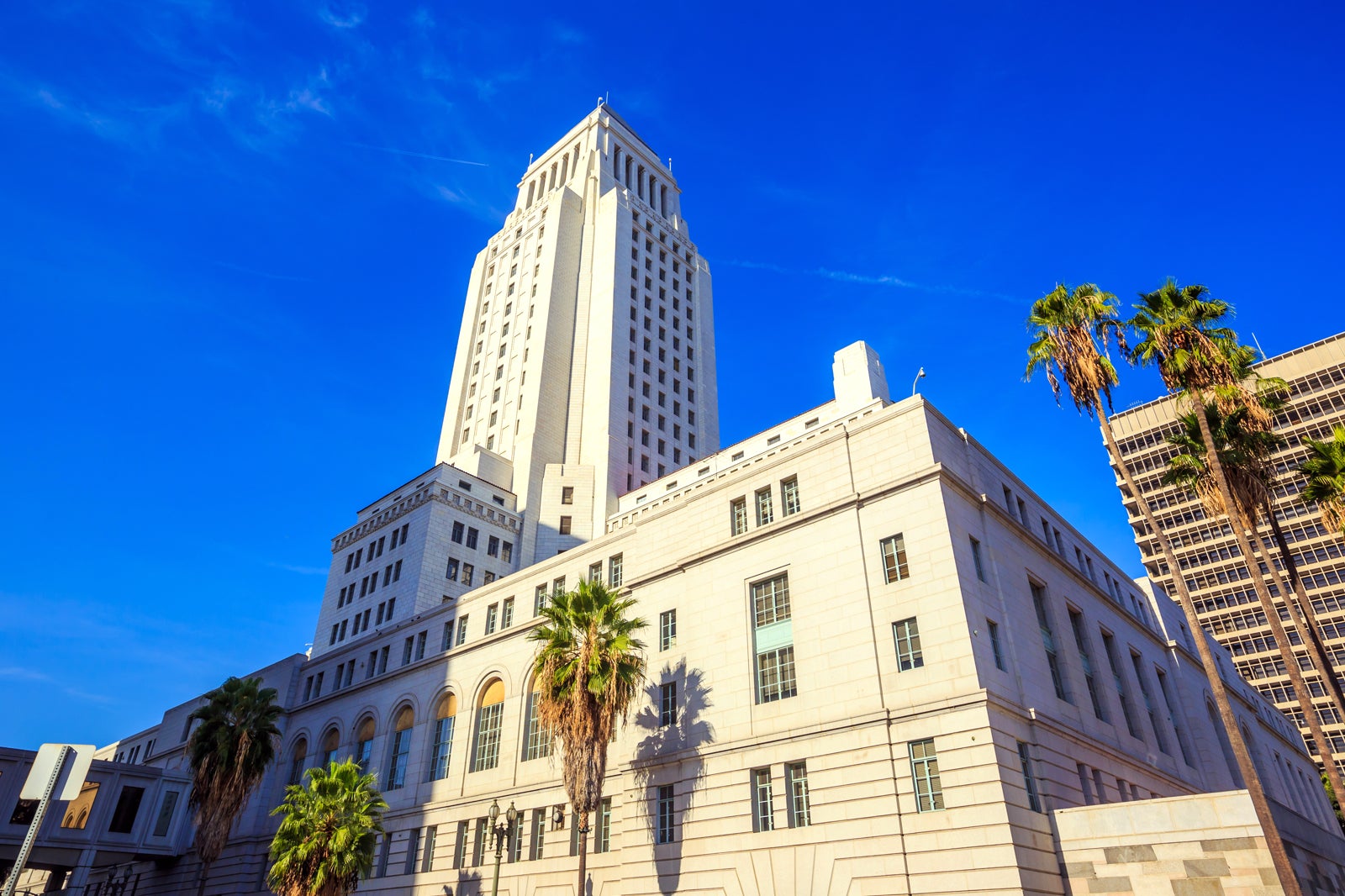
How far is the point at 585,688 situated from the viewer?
33062mm

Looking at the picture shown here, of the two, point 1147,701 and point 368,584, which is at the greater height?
point 368,584

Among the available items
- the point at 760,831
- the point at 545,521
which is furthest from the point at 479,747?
the point at 545,521

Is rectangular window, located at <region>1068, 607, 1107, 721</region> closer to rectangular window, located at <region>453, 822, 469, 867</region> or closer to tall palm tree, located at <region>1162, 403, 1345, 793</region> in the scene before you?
tall palm tree, located at <region>1162, 403, 1345, 793</region>

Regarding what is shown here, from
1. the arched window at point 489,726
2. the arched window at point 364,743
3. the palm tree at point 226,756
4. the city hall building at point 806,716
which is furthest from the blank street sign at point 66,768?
the arched window at point 364,743

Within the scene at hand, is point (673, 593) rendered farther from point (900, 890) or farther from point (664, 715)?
point (900, 890)

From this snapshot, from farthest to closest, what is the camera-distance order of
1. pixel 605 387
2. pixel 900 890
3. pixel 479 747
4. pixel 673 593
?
pixel 605 387, pixel 479 747, pixel 673 593, pixel 900 890

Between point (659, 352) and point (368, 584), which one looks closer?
point (368, 584)

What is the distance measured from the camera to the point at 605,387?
8706 centimetres

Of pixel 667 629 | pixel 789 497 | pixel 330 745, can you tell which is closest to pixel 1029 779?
pixel 789 497

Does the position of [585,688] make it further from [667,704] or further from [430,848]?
[430,848]

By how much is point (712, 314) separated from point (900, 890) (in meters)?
85.4

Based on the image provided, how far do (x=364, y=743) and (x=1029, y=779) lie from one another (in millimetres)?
40682

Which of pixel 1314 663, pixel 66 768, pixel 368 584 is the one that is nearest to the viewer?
pixel 66 768

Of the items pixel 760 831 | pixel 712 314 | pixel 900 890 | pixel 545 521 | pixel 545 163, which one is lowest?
pixel 900 890
